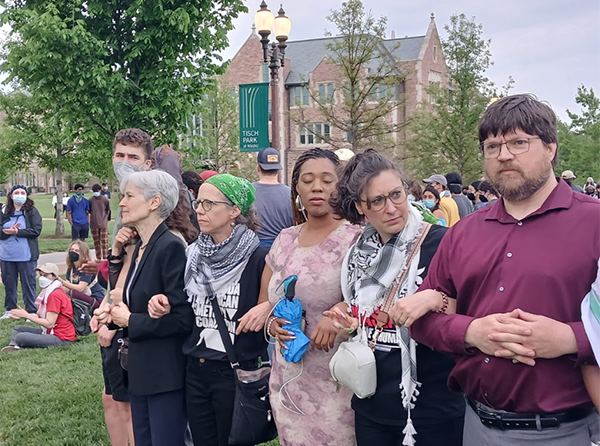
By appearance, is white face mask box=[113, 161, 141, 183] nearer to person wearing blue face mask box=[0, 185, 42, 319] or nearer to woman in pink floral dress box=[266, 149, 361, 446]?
woman in pink floral dress box=[266, 149, 361, 446]

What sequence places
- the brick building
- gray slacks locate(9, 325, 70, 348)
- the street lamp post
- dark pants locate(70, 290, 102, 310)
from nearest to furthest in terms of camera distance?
gray slacks locate(9, 325, 70, 348) < dark pants locate(70, 290, 102, 310) < the street lamp post < the brick building

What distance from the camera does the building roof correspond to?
154 feet

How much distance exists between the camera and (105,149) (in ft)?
29.7

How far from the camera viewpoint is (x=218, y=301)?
3.25 m

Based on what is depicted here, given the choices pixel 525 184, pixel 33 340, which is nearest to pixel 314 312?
pixel 525 184

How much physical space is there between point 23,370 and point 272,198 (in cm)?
372

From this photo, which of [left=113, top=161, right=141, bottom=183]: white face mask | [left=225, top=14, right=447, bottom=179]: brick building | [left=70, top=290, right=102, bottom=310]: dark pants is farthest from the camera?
[left=225, top=14, right=447, bottom=179]: brick building

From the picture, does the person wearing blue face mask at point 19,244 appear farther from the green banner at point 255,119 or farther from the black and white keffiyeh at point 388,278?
the black and white keffiyeh at point 388,278

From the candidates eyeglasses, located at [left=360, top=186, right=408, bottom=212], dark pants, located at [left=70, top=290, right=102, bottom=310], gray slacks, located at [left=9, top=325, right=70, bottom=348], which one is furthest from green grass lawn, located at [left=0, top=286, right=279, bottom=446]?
eyeglasses, located at [left=360, top=186, right=408, bottom=212]

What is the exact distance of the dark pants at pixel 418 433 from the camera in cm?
241

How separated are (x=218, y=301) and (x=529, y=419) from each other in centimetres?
185

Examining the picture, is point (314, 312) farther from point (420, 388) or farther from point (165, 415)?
point (165, 415)

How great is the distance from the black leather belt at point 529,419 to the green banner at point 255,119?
9688 millimetres

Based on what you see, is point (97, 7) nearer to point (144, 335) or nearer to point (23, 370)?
point (23, 370)
